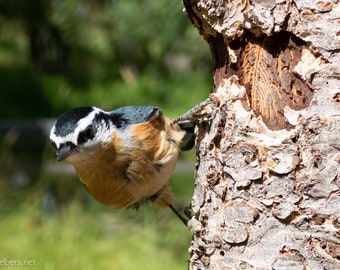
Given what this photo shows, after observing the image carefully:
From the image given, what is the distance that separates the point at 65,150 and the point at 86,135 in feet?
0.37

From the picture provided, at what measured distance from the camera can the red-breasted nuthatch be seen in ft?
8.90

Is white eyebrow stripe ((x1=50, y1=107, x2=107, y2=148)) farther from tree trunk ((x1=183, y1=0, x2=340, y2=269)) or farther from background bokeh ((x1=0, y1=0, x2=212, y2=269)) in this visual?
background bokeh ((x1=0, y1=0, x2=212, y2=269))

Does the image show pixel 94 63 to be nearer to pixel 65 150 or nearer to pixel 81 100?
pixel 81 100

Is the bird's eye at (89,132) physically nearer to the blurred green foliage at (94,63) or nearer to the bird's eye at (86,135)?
the bird's eye at (86,135)

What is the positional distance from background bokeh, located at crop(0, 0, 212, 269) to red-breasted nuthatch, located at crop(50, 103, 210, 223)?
0.43m

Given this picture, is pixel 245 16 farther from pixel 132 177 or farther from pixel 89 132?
pixel 132 177

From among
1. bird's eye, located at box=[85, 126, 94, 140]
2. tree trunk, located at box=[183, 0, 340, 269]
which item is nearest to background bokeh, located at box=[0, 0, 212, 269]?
bird's eye, located at box=[85, 126, 94, 140]

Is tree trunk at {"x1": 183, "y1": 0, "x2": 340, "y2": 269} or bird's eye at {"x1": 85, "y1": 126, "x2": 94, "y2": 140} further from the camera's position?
bird's eye at {"x1": 85, "y1": 126, "x2": 94, "y2": 140}

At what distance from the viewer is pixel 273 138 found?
193 centimetres

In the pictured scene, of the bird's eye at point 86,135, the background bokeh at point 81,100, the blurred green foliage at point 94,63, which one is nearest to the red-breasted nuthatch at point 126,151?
the bird's eye at point 86,135

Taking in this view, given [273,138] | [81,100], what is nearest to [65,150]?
[273,138]

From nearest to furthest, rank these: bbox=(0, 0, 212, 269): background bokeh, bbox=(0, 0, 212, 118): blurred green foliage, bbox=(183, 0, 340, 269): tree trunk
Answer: bbox=(183, 0, 340, 269): tree trunk, bbox=(0, 0, 212, 269): background bokeh, bbox=(0, 0, 212, 118): blurred green foliage

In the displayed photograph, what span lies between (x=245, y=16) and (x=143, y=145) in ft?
3.38

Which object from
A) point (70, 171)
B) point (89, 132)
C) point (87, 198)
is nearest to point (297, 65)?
point (89, 132)
